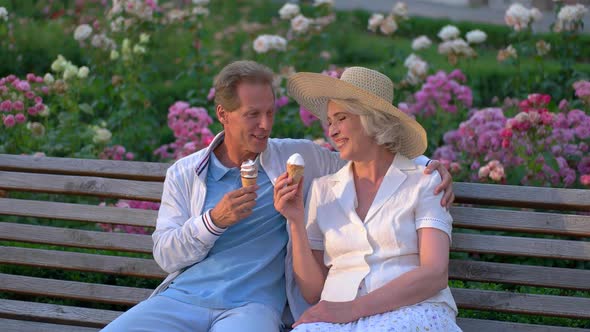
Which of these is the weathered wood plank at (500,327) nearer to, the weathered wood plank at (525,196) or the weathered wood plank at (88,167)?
the weathered wood plank at (525,196)

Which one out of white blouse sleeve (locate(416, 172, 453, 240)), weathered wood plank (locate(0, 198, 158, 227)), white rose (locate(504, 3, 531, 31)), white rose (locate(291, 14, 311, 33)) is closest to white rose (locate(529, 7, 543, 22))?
white rose (locate(504, 3, 531, 31))

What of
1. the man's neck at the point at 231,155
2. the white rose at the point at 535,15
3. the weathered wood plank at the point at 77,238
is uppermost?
→ the man's neck at the point at 231,155

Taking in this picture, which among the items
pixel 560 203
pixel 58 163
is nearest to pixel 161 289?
pixel 58 163

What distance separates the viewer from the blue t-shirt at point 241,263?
3.58 meters

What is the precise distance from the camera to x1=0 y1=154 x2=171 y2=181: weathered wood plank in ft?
13.5

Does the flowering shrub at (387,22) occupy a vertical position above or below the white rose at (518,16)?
below

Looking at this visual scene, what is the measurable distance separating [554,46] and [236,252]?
3.57 meters

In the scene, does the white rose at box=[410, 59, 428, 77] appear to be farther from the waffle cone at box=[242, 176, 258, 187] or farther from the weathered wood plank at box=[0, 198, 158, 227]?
the waffle cone at box=[242, 176, 258, 187]

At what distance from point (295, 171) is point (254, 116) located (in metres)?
0.42

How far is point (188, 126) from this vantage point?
5586 millimetres

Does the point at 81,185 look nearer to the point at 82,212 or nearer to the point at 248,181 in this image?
the point at 82,212

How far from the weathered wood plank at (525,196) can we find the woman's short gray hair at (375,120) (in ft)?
1.49

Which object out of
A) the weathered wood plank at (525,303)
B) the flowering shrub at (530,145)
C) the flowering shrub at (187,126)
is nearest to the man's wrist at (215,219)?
the weathered wood plank at (525,303)

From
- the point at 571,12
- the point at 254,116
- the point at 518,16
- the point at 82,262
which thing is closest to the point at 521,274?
the point at 254,116
